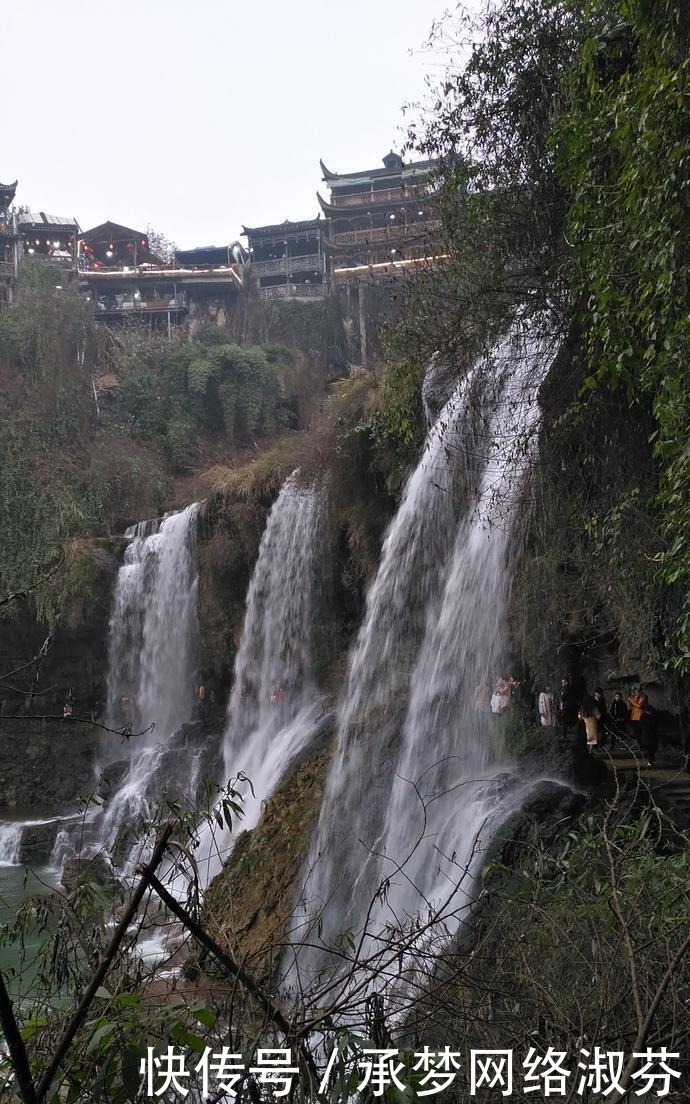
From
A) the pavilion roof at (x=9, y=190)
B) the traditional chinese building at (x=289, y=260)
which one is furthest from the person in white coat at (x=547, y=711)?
the pavilion roof at (x=9, y=190)

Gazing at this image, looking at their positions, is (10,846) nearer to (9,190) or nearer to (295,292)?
(295,292)

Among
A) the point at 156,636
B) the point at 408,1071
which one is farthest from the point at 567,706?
the point at 156,636

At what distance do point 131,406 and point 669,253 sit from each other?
23.2 metres

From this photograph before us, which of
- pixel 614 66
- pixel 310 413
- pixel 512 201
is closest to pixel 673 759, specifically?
pixel 512 201

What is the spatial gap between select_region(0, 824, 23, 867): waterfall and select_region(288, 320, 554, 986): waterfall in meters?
8.66

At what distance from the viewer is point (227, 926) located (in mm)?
2836

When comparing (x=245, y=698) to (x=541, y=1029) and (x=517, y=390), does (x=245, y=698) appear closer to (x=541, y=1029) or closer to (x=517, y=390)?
(x=517, y=390)

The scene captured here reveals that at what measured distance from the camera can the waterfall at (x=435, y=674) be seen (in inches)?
314

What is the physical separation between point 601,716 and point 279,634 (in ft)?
27.1

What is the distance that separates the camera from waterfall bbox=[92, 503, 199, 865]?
1864 cm

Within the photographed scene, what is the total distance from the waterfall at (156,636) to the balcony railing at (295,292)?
1550 centimetres

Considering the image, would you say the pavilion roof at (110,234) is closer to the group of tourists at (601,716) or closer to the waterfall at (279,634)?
the waterfall at (279,634)

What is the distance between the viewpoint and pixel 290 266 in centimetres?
3241

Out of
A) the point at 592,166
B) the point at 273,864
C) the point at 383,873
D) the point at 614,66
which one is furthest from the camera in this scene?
the point at 273,864
